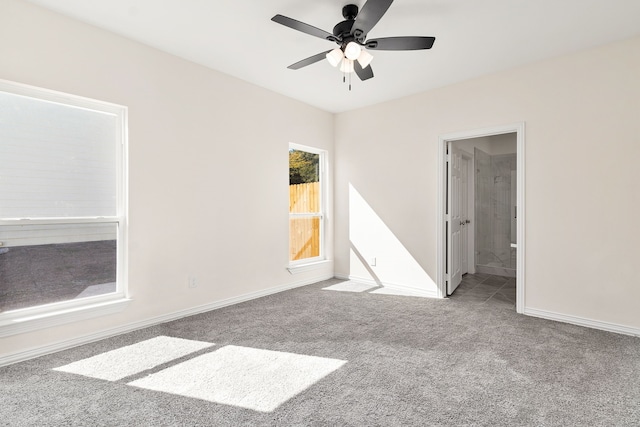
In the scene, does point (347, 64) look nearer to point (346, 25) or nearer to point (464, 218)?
point (346, 25)

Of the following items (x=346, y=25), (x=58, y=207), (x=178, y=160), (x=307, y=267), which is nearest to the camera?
(x=346, y=25)

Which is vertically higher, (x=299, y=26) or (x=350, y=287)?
(x=299, y=26)

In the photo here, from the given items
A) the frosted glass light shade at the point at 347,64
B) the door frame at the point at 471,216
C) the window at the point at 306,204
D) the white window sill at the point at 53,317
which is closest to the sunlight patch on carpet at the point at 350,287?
the window at the point at 306,204

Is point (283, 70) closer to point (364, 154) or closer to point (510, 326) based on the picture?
point (364, 154)

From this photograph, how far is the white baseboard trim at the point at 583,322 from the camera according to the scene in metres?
3.04

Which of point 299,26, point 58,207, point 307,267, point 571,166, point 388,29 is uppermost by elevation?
point 388,29

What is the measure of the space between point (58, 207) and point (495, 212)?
6186 mm

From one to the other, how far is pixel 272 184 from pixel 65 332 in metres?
2.63

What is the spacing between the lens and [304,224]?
508cm

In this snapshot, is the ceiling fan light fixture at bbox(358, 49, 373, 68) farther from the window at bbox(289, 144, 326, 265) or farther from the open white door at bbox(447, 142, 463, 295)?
the window at bbox(289, 144, 326, 265)

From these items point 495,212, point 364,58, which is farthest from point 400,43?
point 495,212

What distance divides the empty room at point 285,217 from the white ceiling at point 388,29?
23 mm

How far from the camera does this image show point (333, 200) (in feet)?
17.8

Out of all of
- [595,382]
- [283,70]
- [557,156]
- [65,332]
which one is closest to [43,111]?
[65,332]
